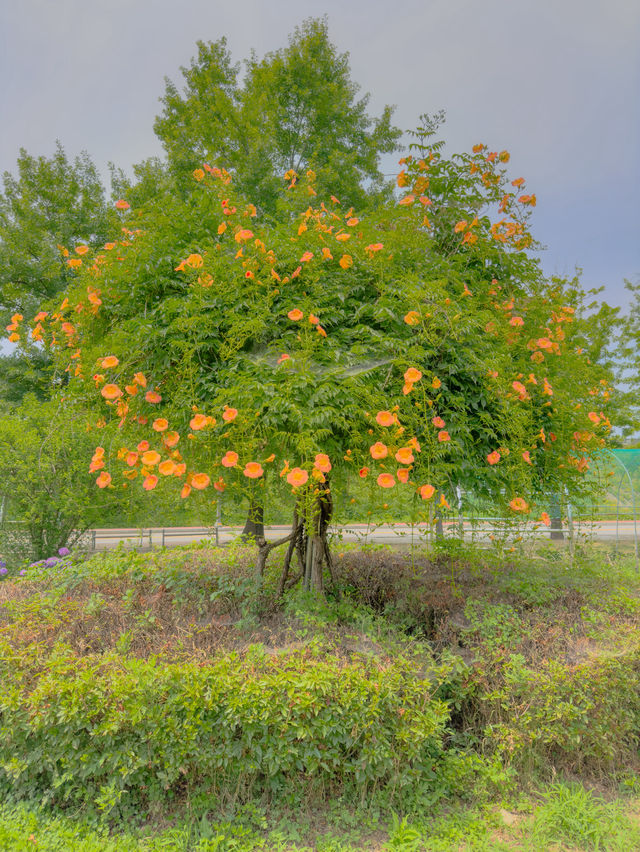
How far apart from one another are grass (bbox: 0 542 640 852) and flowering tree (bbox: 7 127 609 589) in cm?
81

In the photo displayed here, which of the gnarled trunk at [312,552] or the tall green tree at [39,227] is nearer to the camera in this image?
the gnarled trunk at [312,552]

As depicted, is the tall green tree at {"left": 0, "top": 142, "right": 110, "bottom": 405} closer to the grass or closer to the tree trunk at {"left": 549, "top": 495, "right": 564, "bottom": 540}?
the grass

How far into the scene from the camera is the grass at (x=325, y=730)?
2.17 m

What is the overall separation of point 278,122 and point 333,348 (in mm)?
6552

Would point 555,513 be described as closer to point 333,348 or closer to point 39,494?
point 333,348

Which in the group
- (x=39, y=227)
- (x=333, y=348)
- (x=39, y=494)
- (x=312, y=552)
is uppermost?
(x=39, y=227)

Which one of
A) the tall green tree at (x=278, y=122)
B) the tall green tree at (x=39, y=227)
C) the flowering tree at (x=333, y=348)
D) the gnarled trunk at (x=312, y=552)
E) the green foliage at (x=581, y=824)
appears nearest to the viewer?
the green foliage at (x=581, y=824)

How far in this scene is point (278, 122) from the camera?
297 inches

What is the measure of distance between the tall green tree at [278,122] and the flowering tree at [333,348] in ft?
14.2

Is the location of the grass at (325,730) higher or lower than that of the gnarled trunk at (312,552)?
lower

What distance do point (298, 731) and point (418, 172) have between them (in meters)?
3.41

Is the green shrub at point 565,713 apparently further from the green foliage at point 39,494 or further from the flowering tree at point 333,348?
the green foliage at point 39,494

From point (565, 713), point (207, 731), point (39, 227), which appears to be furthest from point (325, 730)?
point (39, 227)

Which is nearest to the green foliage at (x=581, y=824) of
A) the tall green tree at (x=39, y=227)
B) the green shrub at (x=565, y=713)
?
the green shrub at (x=565, y=713)
